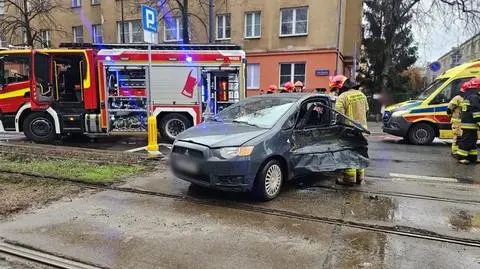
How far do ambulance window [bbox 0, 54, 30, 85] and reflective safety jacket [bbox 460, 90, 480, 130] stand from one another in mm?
11109

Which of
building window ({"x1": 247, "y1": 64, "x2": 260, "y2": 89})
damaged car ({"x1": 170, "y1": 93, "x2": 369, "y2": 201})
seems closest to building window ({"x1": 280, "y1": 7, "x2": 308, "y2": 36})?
building window ({"x1": 247, "y1": 64, "x2": 260, "y2": 89})

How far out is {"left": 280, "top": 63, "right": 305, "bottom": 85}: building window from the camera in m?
24.3

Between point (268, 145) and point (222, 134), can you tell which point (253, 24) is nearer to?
point (222, 134)

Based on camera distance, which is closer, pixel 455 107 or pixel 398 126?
pixel 455 107

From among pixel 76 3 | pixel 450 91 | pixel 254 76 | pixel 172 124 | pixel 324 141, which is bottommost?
pixel 172 124

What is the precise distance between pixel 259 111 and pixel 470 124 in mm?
5351

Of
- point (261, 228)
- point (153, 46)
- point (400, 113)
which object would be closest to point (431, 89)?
point (400, 113)

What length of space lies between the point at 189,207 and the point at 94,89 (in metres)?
7.13

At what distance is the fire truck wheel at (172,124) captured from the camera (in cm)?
1180

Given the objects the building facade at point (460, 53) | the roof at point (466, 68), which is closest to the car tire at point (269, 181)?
the roof at point (466, 68)

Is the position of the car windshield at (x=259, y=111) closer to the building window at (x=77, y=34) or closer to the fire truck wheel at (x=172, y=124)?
the fire truck wheel at (x=172, y=124)

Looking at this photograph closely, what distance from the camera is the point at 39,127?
38.0ft

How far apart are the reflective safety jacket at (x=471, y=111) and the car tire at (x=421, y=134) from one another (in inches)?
122

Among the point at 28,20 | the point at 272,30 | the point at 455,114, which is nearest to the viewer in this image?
the point at 455,114
